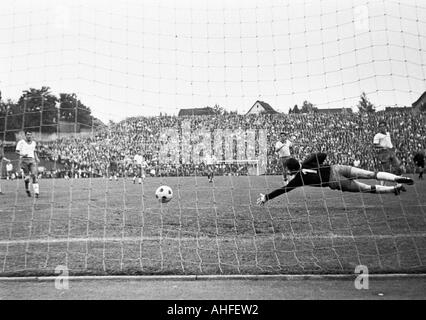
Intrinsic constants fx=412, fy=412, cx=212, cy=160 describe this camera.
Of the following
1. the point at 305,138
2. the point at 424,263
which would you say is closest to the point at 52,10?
the point at 424,263

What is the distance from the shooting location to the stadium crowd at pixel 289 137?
21.2 meters

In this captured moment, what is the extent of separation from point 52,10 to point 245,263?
5295 millimetres

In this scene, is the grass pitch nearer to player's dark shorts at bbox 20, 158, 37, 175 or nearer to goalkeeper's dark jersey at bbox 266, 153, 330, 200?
goalkeeper's dark jersey at bbox 266, 153, 330, 200

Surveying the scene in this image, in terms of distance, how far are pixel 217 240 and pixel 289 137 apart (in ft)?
56.9

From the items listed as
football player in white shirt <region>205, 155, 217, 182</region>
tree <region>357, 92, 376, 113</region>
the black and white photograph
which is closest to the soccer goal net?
the black and white photograph

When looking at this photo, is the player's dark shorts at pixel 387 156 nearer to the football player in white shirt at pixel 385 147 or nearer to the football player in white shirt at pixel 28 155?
the football player in white shirt at pixel 385 147

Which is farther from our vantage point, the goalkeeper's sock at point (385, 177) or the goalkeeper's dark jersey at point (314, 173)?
the goalkeeper's dark jersey at point (314, 173)

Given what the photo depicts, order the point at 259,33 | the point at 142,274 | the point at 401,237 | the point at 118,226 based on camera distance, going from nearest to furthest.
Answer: the point at 142,274
the point at 401,237
the point at 259,33
the point at 118,226

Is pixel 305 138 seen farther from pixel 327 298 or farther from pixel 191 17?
pixel 327 298

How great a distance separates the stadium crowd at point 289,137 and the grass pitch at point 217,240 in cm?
1017

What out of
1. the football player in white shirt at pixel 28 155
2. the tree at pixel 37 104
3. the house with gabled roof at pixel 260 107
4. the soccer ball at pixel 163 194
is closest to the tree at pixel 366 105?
the house with gabled roof at pixel 260 107

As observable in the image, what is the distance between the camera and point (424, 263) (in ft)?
18.7

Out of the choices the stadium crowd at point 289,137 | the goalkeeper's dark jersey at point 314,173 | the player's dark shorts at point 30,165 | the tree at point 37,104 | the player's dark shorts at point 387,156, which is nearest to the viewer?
the goalkeeper's dark jersey at point 314,173
